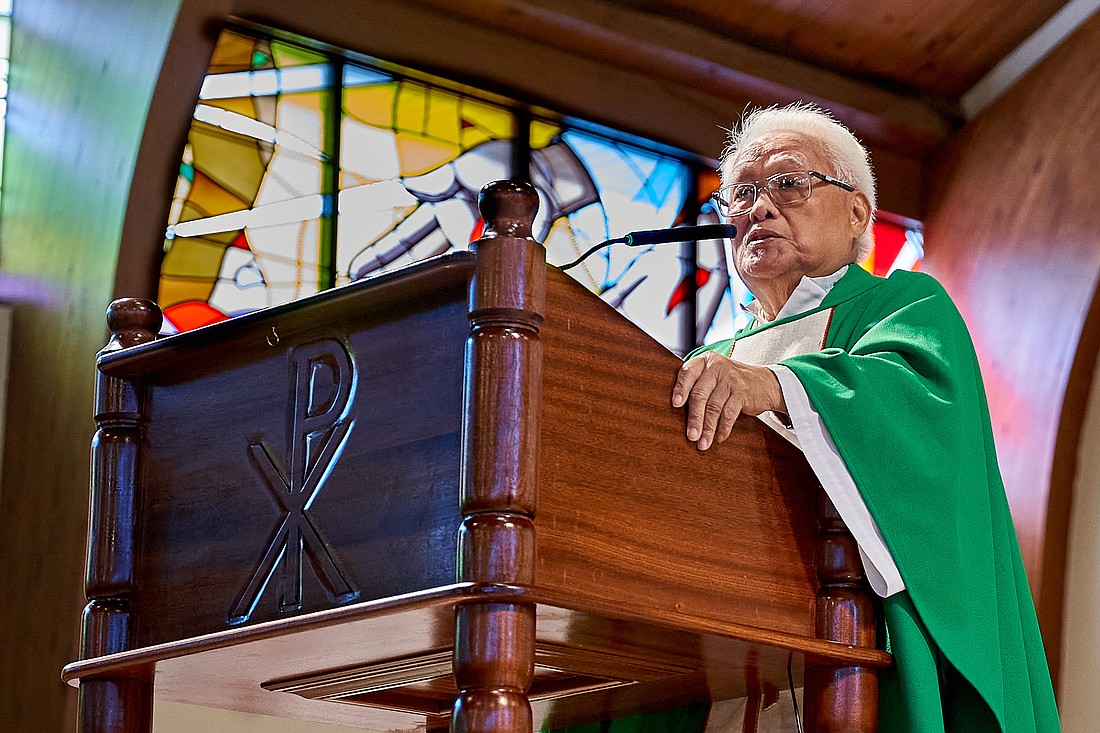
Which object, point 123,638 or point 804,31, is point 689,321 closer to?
point 804,31

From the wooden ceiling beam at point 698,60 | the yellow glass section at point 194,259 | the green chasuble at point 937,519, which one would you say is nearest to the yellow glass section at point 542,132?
the wooden ceiling beam at point 698,60

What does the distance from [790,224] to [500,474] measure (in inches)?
54.2

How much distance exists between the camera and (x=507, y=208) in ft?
7.04

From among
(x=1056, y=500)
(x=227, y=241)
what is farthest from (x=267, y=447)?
(x=1056, y=500)

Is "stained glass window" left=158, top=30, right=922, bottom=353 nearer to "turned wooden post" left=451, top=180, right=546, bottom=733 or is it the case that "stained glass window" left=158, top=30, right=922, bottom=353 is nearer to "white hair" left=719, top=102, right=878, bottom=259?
"white hair" left=719, top=102, right=878, bottom=259

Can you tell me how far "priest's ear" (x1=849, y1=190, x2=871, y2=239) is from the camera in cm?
333

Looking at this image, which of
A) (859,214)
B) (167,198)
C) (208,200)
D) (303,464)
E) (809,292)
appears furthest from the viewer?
(208,200)

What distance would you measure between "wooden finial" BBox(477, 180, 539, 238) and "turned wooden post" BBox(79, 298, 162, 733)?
74 centimetres

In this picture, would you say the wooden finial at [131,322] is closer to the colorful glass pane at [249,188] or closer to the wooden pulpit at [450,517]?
the wooden pulpit at [450,517]

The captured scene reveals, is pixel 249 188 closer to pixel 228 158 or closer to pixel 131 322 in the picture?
pixel 228 158

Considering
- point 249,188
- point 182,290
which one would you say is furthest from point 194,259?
point 249,188

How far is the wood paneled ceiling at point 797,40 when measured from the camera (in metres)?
6.10

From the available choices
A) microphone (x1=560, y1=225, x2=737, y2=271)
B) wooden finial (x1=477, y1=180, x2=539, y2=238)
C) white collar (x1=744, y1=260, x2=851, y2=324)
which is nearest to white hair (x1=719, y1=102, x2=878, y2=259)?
white collar (x1=744, y1=260, x2=851, y2=324)

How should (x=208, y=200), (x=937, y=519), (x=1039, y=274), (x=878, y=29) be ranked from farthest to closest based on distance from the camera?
1. (x=878, y=29)
2. (x=1039, y=274)
3. (x=208, y=200)
4. (x=937, y=519)
